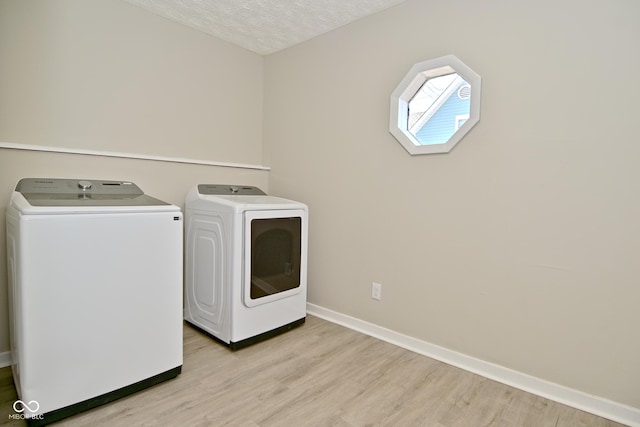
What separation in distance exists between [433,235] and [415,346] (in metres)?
0.71

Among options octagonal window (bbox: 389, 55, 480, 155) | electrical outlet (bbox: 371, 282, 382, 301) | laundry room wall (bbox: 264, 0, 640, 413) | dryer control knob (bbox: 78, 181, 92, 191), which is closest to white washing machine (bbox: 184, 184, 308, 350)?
laundry room wall (bbox: 264, 0, 640, 413)

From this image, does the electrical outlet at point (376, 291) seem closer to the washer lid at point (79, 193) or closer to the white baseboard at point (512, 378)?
the white baseboard at point (512, 378)

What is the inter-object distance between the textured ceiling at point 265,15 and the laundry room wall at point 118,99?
0.42ft

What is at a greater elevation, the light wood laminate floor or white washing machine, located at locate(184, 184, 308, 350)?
white washing machine, located at locate(184, 184, 308, 350)

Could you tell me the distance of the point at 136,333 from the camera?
1.61 meters

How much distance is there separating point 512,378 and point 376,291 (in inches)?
35.2

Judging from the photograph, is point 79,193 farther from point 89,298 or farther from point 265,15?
point 265,15

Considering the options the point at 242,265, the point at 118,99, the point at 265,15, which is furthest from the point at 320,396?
the point at 265,15

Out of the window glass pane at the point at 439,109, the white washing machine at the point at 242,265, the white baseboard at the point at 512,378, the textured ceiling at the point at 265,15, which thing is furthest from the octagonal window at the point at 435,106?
the white baseboard at the point at 512,378

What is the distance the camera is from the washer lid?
1585 mm

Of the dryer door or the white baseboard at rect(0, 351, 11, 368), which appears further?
the dryer door

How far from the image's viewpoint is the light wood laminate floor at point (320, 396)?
150cm

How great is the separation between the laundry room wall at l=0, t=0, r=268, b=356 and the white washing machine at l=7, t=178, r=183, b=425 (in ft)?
1.17

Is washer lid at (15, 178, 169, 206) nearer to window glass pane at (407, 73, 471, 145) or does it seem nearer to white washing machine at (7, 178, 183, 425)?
white washing machine at (7, 178, 183, 425)
